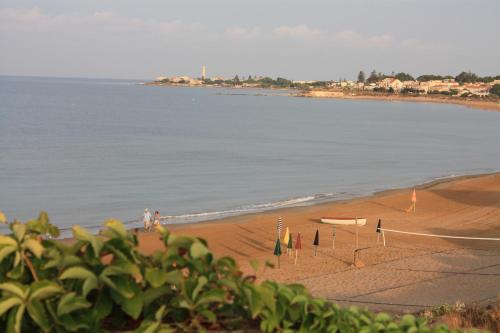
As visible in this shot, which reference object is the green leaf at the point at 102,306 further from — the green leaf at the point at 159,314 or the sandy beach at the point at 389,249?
the sandy beach at the point at 389,249

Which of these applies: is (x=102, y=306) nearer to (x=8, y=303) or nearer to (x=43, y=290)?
(x=43, y=290)

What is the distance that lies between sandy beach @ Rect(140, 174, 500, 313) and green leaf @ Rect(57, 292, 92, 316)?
932 centimetres

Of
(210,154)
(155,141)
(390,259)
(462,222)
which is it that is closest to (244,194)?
(462,222)

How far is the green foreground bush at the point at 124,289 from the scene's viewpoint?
2791 millimetres

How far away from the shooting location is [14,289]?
8.91 ft

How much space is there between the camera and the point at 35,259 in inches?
119

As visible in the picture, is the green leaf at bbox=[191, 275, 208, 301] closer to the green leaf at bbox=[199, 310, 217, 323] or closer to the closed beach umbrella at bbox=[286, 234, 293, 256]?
the green leaf at bbox=[199, 310, 217, 323]

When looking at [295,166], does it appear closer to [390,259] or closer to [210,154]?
[210,154]

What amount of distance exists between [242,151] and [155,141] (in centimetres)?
1059

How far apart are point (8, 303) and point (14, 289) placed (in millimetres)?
61

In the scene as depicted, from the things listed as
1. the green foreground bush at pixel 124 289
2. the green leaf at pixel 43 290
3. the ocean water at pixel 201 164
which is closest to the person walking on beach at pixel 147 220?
the ocean water at pixel 201 164

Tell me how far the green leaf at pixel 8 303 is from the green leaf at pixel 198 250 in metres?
0.76

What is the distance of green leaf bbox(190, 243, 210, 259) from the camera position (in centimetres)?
294

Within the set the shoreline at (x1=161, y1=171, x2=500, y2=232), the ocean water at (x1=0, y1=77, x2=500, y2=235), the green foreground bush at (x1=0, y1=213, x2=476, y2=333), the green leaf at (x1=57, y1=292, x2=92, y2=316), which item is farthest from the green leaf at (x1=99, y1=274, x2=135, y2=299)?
the ocean water at (x1=0, y1=77, x2=500, y2=235)
